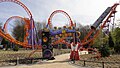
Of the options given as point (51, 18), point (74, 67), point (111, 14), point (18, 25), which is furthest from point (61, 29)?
point (18, 25)

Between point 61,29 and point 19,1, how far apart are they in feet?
41.5

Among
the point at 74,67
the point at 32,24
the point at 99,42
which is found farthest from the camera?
the point at 99,42

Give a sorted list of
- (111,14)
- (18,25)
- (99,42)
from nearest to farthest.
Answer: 1. (111,14)
2. (99,42)
3. (18,25)

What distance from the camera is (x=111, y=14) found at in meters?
45.3

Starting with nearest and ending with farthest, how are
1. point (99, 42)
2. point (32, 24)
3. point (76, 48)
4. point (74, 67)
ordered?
point (74, 67) < point (76, 48) < point (32, 24) < point (99, 42)

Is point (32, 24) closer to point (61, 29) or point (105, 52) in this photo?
point (61, 29)

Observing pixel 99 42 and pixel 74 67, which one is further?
pixel 99 42

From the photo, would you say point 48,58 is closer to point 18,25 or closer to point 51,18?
point 51,18

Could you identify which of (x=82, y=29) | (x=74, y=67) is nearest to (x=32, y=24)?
(x=74, y=67)

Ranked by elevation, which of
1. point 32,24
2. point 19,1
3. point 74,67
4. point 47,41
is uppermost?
point 19,1

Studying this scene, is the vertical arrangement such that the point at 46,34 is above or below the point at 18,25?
below

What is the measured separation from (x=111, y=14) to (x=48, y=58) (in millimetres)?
23893

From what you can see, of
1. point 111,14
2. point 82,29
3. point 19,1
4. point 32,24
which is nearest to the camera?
point 19,1

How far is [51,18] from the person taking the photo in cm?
4459
